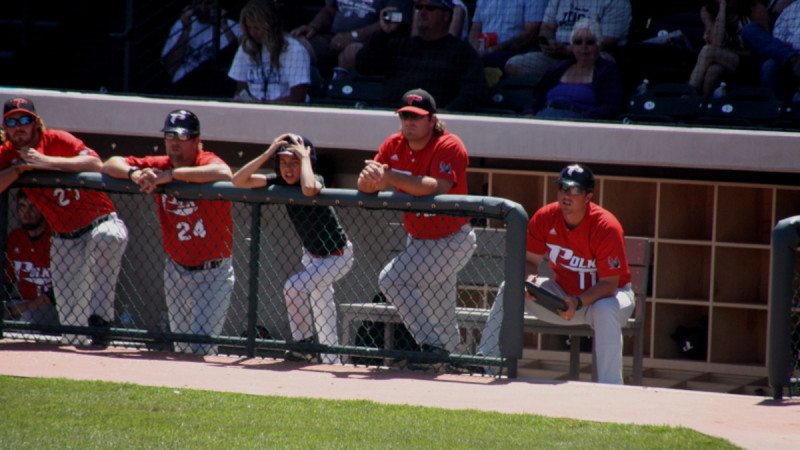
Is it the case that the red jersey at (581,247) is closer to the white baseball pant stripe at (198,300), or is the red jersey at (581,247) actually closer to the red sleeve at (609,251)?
the red sleeve at (609,251)

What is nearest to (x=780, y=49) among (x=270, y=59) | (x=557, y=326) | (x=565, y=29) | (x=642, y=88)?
(x=642, y=88)

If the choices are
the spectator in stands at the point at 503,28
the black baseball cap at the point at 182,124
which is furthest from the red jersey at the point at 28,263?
the spectator in stands at the point at 503,28

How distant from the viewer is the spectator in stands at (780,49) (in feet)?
30.0

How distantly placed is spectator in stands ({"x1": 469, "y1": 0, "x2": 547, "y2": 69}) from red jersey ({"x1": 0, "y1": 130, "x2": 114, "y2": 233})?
4.17 m

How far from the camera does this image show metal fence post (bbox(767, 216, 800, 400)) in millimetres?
5617

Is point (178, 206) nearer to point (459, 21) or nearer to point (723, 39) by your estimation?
point (459, 21)

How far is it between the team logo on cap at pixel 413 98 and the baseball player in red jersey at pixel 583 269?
96 centimetres

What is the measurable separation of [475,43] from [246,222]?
2.77 m

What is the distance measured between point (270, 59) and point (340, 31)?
44.2 inches

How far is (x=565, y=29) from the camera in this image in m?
9.82

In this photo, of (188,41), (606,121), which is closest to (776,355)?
(606,121)

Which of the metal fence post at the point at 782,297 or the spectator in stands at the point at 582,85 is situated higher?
the spectator in stands at the point at 582,85

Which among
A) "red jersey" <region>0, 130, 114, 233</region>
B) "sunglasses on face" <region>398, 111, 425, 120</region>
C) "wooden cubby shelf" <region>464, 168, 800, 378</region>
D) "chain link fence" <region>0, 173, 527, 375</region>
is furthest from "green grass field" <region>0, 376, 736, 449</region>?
"wooden cubby shelf" <region>464, 168, 800, 378</region>

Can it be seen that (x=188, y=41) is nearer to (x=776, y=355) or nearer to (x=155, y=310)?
(x=155, y=310)
